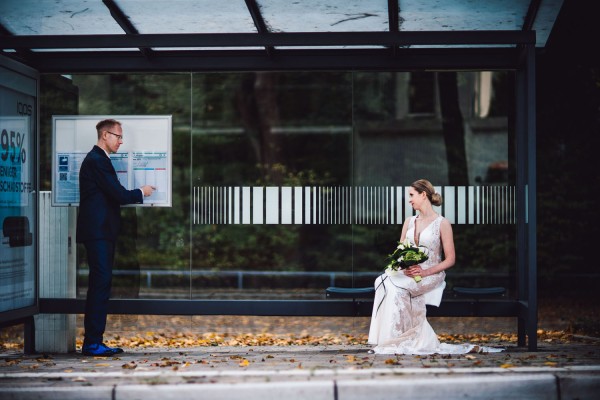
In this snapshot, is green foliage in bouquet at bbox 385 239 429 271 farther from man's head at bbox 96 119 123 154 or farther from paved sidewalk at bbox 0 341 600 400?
man's head at bbox 96 119 123 154

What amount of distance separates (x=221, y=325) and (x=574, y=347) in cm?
646

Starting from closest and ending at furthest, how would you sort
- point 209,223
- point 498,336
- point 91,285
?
point 91,285, point 209,223, point 498,336

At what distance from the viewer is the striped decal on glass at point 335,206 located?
10102mm

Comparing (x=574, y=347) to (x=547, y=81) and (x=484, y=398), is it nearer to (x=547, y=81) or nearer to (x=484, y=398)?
(x=484, y=398)

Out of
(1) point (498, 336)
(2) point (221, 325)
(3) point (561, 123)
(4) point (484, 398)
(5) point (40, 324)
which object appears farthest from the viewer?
(3) point (561, 123)

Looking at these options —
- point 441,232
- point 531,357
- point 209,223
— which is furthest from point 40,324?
point 531,357

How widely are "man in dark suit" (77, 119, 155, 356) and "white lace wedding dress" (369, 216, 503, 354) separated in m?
2.42

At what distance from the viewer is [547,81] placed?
16.9 m

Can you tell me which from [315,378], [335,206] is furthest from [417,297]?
[315,378]

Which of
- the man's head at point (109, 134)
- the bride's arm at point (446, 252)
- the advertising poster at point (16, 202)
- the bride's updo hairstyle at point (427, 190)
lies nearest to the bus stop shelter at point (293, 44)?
the advertising poster at point (16, 202)

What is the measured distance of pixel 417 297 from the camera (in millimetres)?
8852

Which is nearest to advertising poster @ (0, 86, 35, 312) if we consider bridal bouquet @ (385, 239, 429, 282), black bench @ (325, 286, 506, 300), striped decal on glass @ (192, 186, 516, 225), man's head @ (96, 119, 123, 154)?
man's head @ (96, 119, 123, 154)

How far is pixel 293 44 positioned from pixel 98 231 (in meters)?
2.43

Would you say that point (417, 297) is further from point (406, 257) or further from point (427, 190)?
point (427, 190)
